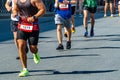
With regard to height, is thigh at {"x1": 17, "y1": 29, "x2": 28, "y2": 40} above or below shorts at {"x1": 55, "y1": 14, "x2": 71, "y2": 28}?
above

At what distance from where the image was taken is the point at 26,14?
8570mm

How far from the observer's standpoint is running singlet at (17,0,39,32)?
27.9 feet

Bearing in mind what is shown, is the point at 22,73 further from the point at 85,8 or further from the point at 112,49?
the point at 85,8

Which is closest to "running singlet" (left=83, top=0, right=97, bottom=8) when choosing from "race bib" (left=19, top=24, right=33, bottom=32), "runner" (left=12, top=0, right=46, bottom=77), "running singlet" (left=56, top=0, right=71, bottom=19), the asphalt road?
the asphalt road

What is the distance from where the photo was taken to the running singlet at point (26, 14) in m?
8.49

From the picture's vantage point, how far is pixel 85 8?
1565 cm

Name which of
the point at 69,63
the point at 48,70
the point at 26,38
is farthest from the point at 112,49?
the point at 26,38

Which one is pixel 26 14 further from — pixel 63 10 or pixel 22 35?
pixel 63 10

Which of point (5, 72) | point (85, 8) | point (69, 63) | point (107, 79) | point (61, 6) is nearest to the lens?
point (107, 79)

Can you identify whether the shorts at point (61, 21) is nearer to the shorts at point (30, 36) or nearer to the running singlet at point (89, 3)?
the running singlet at point (89, 3)

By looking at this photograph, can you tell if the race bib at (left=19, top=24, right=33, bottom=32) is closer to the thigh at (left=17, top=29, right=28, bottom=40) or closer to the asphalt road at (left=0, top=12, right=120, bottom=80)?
the thigh at (left=17, top=29, right=28, bottom=40)

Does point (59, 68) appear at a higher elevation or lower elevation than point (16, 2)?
lower

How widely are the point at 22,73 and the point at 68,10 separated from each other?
164 inches

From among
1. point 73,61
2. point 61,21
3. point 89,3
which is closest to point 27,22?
point 73,61
